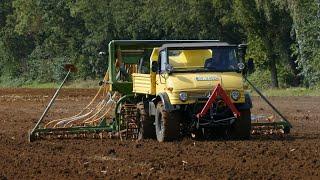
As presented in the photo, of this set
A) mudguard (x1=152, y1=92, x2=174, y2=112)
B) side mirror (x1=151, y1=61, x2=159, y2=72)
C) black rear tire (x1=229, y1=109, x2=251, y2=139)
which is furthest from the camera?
side mirror (x1=151, y1=61, x2=159, y2=72)

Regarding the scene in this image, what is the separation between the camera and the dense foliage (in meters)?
45.1

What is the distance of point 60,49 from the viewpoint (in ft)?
219

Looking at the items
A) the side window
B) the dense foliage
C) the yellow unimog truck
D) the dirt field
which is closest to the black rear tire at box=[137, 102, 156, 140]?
the yellow unimog truck

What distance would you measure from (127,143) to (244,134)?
2583mm

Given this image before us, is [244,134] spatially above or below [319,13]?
below

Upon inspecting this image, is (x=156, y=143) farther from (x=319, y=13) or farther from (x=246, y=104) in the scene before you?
(x=319, y=13)

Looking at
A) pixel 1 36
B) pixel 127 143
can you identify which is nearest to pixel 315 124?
pixel 127 143

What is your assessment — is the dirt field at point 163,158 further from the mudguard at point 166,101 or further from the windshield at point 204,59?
the windshield at point 204,59

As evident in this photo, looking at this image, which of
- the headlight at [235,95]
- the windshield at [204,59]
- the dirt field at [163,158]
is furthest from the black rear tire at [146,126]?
the headlight at [235,95]

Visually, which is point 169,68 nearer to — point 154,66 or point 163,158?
point 154,66

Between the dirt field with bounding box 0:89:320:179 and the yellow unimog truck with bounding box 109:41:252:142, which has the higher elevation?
the yellow unimog truck with bounding box 109:41:252:142

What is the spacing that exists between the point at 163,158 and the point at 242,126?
3.61 m

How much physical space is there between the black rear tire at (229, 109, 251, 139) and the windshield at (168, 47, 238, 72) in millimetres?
1077

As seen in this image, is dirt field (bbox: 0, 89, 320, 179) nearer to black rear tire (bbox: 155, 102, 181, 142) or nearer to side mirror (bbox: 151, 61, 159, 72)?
black rear tire (bbox: 155, 102, 181, 142)
